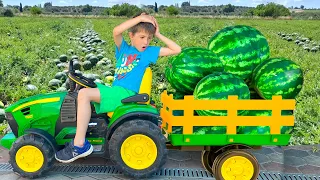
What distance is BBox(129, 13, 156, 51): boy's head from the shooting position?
13.6 ft

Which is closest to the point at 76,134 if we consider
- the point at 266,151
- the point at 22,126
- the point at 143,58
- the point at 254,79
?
the point at 22,126

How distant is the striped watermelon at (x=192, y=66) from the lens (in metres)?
4.35

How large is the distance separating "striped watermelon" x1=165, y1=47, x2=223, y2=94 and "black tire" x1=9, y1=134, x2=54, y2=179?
1.42m

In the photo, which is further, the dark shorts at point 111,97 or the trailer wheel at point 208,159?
the trailer wheel at point 208,159

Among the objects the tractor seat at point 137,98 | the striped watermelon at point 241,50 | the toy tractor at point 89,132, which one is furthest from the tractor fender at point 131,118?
the striped watermelon at point 241,50

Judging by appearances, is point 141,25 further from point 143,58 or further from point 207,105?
point 207,105

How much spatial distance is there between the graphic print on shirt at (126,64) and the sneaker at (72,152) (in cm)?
72

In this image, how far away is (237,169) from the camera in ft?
13.6

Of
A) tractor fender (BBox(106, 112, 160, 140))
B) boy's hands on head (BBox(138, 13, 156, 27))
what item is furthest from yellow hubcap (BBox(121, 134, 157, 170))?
boy's hands on head (BBox(138, 13, 156, 27))

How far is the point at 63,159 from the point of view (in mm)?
4086

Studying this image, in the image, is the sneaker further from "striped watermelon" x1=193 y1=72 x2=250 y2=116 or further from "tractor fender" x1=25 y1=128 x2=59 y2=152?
"striped watermelon" x1=193 y1=72 x2=250 y2=116

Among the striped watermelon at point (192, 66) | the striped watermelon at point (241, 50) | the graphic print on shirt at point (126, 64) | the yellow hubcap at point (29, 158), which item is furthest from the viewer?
the striped watermelon at point (241, 50)

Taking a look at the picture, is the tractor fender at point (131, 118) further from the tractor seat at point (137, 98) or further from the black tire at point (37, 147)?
the black tire at point (37, 147)

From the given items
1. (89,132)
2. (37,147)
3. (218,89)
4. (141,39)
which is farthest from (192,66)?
(37,147)
